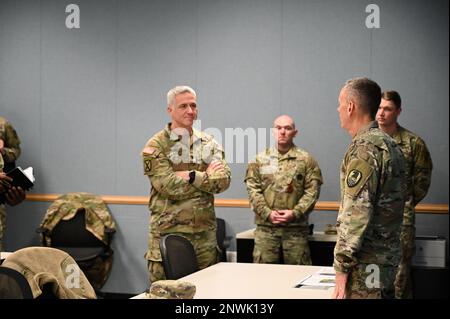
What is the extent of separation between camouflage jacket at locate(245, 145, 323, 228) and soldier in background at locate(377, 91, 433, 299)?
660 mm

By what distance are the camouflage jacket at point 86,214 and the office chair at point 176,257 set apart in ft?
8.13

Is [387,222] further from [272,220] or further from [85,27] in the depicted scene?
[85,27]

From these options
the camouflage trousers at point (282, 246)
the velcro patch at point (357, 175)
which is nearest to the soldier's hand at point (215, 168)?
the camouflage trousers at point (282, 246)

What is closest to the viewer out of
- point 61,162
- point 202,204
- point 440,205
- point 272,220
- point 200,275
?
point 200,275

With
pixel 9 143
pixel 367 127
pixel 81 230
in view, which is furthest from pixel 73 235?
pixel 367 127

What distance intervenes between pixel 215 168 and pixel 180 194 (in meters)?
0.27

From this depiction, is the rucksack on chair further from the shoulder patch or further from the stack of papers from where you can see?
the stack of papers

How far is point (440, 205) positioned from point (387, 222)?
306 centimetres

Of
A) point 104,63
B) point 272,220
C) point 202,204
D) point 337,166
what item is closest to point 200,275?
point 202,204

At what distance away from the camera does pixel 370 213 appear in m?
2.79
